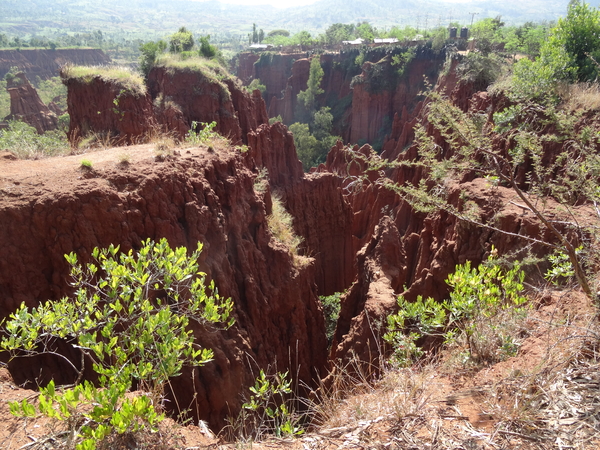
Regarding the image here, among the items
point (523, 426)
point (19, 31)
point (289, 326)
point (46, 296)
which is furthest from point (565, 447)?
point (19, 31)

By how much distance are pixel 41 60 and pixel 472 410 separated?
3282 inches

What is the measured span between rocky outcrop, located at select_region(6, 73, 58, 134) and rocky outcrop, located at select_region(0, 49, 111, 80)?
26739 millimetres

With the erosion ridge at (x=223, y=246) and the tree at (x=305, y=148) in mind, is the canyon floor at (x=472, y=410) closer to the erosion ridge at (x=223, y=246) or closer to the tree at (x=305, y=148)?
the erosion ridge at (x=223, y=246)

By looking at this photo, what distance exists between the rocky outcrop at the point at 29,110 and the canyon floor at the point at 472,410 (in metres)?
39.7

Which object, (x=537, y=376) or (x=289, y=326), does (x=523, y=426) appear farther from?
(x=289, y=326)

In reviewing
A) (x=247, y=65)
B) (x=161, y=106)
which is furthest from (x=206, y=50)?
(x=247, y=65)

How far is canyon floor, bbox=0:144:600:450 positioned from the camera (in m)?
2.89

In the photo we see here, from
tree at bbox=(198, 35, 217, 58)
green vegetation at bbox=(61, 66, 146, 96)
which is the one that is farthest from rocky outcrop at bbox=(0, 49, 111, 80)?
green vegetation at bbox=(61, 66, 146, 96)

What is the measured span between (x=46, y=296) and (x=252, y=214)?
14.3 ft

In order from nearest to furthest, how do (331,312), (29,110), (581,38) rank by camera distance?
(581,38) → (331,312) → (29,110)

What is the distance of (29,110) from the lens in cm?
3778

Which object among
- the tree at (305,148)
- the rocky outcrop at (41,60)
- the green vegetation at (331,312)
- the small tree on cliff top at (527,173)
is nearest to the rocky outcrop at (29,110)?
the tree at (305,148)

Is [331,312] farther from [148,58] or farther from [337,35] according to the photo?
[337,35]

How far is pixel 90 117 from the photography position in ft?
47.2
